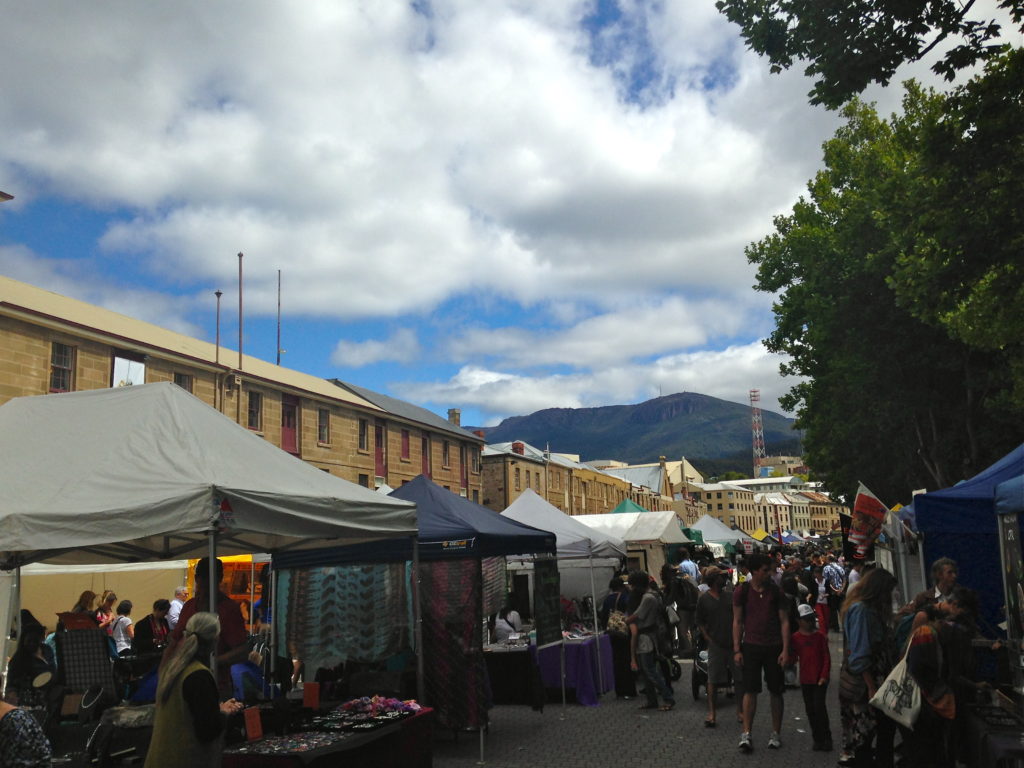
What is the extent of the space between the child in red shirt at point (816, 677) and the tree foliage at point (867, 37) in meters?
5.82

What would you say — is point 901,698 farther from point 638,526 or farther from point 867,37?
point 638,526

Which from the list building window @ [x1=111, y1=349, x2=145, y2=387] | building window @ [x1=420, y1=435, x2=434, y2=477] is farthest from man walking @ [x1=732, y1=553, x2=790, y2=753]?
building window @ [x1=420, y1=435, x2=434, y2=477]

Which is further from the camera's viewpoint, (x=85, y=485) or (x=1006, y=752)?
(x=85, y=485)

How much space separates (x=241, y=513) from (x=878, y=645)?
5406 mm

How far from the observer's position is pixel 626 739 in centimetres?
980

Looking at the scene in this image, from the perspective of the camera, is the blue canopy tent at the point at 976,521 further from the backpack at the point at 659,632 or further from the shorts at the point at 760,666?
the backpack at the point at 659,632

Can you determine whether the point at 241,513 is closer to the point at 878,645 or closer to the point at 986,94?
the point at 878,645

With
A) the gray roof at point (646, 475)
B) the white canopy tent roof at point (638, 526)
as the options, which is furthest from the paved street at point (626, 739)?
the gray roof at point (646, 475)

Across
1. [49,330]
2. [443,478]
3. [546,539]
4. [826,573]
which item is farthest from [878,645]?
[443,478]

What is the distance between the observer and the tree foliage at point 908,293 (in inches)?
461

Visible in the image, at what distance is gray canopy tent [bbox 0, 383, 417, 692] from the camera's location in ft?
20.7

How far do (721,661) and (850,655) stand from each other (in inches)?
130

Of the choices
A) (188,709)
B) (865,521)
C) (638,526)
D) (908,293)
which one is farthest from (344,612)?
(638,526)

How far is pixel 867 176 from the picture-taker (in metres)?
24.3
